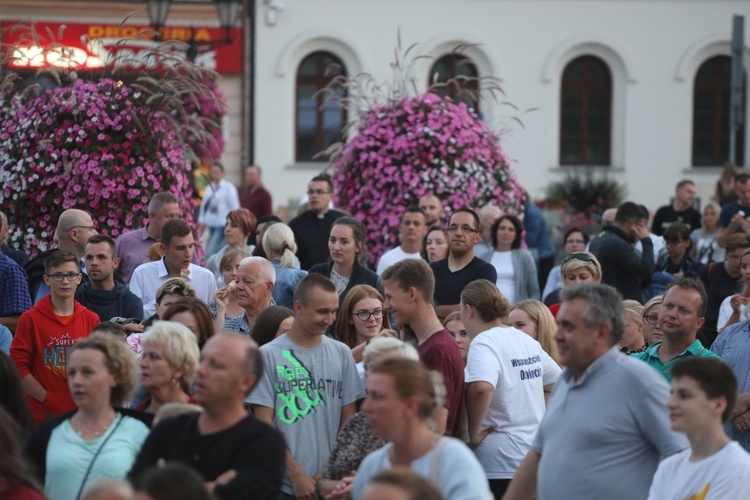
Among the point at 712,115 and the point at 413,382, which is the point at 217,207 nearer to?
the point at 712,115

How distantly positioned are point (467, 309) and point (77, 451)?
2617mm

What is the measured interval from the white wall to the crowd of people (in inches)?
595

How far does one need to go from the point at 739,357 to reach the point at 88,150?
18.4ft

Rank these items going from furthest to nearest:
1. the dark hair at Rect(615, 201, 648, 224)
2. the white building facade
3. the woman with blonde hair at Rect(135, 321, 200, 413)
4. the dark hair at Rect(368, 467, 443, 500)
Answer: the white building facade
the dark hair at Rect(615, 201, 648, 224)
the woman with blonde hair at Rect(135, 321, 200, 413)
the dark hair at Rect(368, 467, 443, 500)

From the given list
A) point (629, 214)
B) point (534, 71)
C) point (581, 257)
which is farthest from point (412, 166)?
point (534, 71)

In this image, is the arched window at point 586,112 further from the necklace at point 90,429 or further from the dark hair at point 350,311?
the necklace at point 90,429

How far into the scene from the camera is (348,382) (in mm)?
6410

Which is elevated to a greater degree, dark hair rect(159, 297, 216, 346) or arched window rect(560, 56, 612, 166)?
Result: arched window rect(560, 56, 612, 166)

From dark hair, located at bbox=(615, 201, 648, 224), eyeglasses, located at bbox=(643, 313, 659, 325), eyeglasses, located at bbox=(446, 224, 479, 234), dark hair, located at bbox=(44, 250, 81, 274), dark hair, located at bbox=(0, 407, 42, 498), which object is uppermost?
dark hair, located at bbox=(615, 201, 648, 224)

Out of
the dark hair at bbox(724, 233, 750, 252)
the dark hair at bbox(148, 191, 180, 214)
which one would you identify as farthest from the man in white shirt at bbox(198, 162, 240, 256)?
the dark hair at bbox(724, 233, 750, 252)

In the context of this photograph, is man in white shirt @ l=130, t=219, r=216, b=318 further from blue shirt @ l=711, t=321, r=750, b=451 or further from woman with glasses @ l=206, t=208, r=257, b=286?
blue shirt @ l=711, t=321, r=750, b=451

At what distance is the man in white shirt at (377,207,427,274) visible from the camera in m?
10.7

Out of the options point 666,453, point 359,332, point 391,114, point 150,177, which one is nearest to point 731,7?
point 391,114

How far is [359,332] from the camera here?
291 inches
